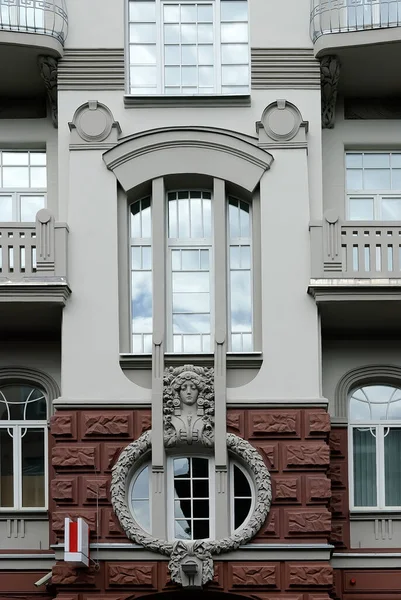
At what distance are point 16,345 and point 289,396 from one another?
4.95m

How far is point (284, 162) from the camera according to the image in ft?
92.5

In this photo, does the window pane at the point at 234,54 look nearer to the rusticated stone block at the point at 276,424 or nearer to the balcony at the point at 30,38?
the balcony at the point at 30,38

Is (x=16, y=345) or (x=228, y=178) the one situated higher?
(x=228, y=178)

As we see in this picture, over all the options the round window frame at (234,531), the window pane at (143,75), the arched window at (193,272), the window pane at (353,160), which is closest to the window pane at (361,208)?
the window pane at (353,160)

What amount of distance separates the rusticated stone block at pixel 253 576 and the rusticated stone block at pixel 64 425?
3.45 meters

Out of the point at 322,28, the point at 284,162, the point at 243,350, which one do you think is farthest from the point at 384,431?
the point at 322,28

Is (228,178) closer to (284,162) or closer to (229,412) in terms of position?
(284,162)

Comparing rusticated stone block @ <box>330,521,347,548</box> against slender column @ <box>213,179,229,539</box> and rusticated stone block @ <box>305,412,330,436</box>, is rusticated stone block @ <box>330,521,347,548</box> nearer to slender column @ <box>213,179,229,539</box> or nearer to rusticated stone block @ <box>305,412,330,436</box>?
rusticated stone block @ <box>305,412,330,436</box>

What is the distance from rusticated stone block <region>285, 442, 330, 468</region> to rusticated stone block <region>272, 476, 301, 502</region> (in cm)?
26

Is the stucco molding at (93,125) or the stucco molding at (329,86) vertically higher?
the stucco molding at (329,86)

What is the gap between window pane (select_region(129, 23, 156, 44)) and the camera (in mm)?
29062

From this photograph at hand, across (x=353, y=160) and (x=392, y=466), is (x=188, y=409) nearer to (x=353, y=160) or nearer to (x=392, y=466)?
(x=392, y=466)

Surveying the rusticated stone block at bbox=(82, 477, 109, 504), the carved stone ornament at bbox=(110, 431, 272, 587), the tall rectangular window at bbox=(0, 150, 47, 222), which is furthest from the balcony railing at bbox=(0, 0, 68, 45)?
the rusticated stone block at bbox=(82, 477, 109, 504)

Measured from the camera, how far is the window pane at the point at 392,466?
93.3 ft
